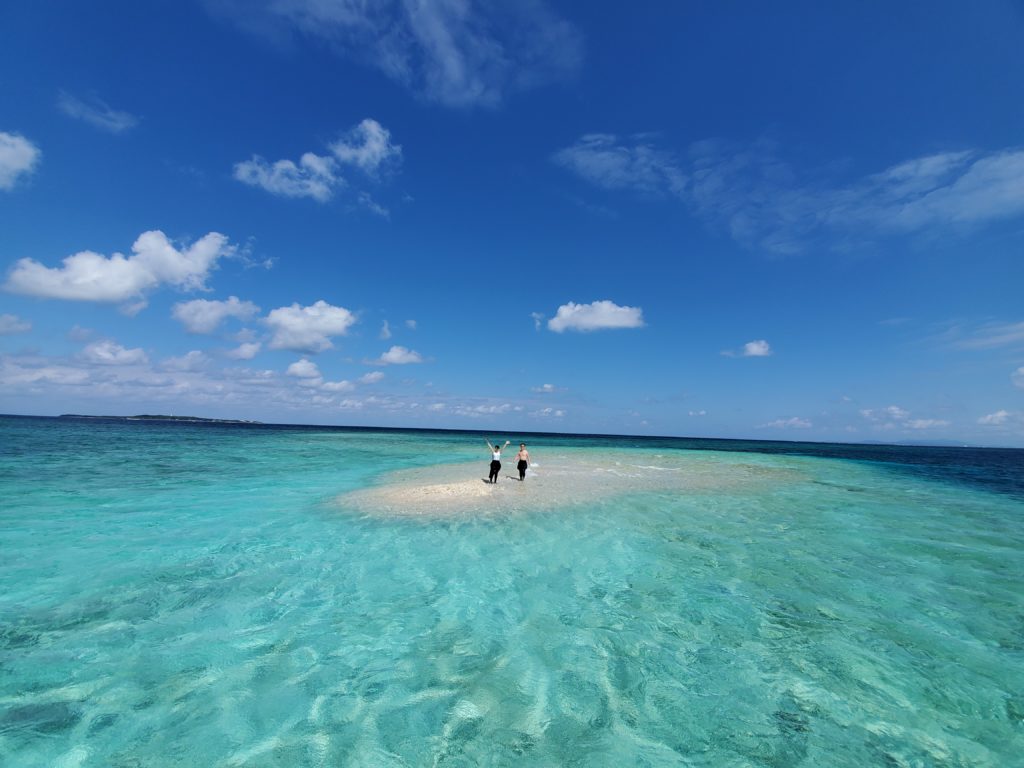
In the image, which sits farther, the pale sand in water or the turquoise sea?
the pale sand in water

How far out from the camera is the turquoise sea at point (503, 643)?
16.9ft

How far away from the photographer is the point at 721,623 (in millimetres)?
8086

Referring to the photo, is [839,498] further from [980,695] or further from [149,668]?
[149,668]

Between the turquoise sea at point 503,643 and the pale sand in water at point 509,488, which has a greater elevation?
the pale sand in water at point 509,488

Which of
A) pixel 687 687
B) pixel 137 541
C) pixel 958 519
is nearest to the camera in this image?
pixel 687 687

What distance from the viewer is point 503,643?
7293mm

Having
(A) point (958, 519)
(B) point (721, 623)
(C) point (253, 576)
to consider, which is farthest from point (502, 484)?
(A) point (958, 519)

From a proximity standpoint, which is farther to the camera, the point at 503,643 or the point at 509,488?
the point at 509,488

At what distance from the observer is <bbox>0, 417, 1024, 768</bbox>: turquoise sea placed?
5.16 meters

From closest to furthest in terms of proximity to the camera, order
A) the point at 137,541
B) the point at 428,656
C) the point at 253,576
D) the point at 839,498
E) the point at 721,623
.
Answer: the point at 428,656 < the point at 721,623 < the point at 253,576 < the point at 137,541 < the point at 839,498

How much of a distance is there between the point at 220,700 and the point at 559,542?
8951mm

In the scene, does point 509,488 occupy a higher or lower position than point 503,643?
higher

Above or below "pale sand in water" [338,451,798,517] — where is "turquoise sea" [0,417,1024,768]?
below

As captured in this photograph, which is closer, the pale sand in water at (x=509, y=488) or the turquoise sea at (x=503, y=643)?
the turquoise sea at (x=503, y=643)
